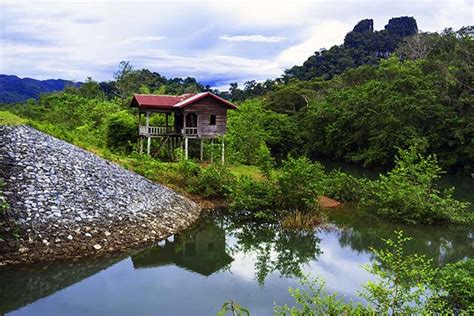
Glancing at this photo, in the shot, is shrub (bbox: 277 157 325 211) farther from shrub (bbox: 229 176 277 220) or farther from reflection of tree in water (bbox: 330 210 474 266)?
reflection of tree in water (bbox: 330 210 474 266)

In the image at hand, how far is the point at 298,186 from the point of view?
625 inches

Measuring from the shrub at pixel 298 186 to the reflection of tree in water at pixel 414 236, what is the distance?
4.78ft

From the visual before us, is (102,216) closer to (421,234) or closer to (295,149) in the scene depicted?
(421,234)

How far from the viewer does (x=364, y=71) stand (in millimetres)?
42406

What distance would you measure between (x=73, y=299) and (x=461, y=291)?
757cm

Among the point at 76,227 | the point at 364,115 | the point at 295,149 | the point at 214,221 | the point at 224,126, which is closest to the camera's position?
the point at 76,227

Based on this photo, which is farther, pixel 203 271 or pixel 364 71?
pixel 364 71

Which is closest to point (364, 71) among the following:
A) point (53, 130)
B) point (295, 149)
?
point (295, 149)

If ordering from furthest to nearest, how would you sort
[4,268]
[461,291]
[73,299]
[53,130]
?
[53,130], [4,268], [73,299], [461,291]

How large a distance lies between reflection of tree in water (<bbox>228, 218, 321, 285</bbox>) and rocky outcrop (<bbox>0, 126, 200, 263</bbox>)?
212 cm

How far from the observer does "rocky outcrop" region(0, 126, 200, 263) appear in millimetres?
10906

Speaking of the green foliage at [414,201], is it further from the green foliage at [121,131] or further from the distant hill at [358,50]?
the distant hill at [358,50]

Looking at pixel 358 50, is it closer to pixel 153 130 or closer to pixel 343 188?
pixel 153 130

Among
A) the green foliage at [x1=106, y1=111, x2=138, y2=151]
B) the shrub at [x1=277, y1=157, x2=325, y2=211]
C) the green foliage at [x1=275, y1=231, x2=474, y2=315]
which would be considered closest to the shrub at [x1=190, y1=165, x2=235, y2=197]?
the shrub at [x1=277, y1=157, x2=325, y2=211]
